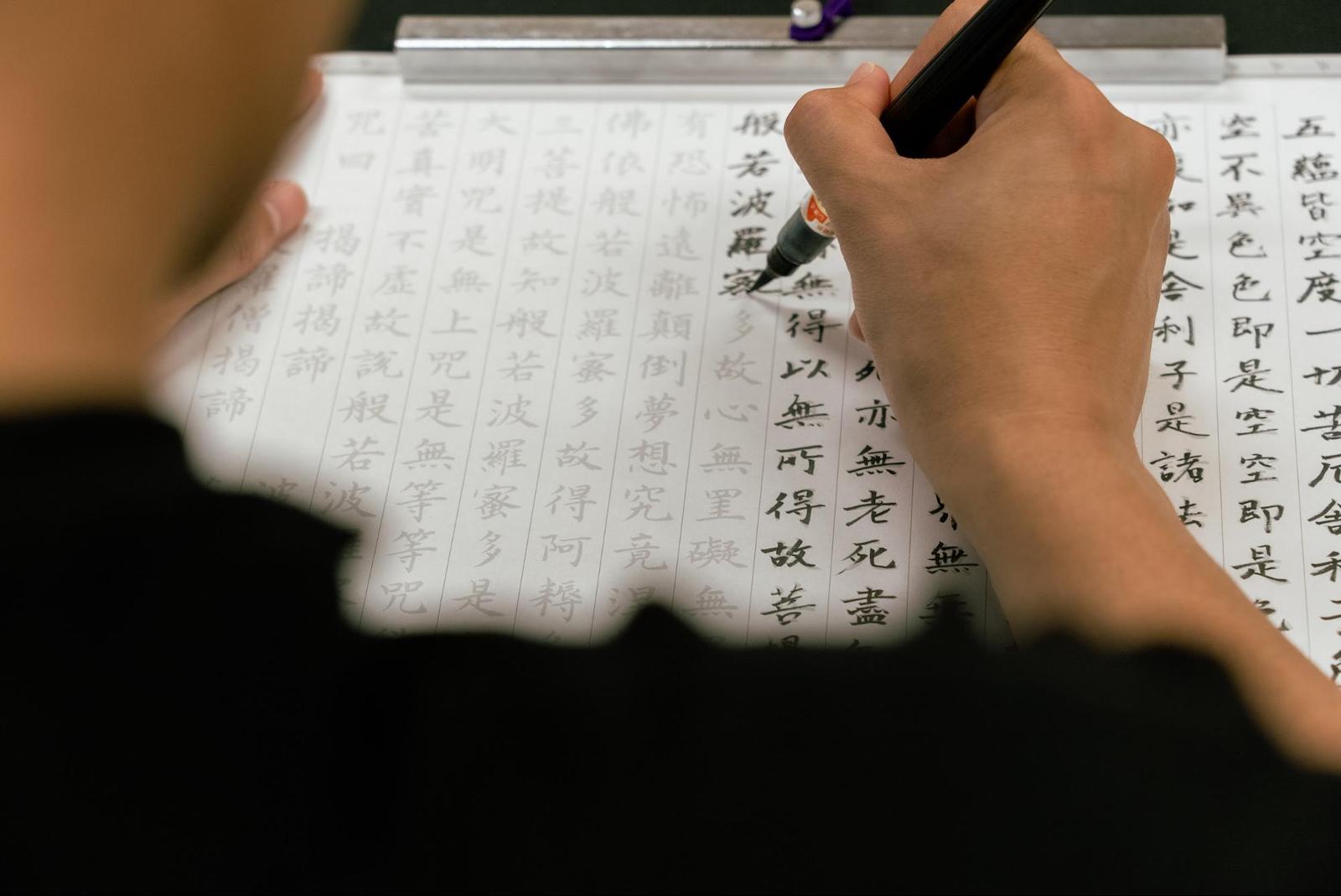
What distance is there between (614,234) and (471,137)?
0.13m

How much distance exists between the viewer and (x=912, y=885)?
0.36m

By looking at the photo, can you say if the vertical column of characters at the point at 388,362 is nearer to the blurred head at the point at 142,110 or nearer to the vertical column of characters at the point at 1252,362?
the blurred head at the point at 142,110

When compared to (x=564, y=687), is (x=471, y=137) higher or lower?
higher

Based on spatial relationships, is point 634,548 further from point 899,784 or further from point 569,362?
point 899,784

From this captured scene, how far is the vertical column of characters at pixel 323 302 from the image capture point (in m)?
0.66

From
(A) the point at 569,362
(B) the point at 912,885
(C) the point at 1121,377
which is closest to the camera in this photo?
(B) the point at 912,885

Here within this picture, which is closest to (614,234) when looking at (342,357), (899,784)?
(342,357)

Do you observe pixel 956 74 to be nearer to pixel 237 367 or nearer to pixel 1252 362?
pixel 1252 362

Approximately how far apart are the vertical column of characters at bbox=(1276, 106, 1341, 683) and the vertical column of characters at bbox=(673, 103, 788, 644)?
0.27 meters

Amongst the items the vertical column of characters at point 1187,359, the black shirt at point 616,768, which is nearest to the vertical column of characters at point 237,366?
the black shirt at point 616,768

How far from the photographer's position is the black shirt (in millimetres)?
365

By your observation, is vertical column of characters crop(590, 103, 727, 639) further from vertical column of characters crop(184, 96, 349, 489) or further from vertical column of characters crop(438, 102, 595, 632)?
vertical column of characters crop(184, 96, 349, 489)

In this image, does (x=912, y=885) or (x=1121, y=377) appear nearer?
(x=912, y=885)

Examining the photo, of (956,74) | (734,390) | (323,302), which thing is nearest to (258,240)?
(323,302)
